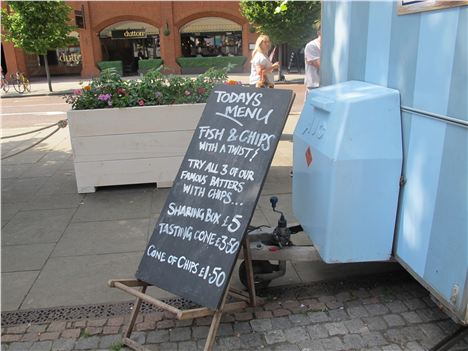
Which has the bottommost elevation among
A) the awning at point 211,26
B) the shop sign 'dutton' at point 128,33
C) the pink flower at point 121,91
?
the pink flower at point 121,91

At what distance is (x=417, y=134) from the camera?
8.30 feet

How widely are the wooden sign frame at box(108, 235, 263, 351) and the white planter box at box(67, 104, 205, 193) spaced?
273cm

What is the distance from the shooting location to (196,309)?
255 cm

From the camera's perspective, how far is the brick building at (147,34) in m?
28.5

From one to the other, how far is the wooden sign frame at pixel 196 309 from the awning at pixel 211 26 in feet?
93.5

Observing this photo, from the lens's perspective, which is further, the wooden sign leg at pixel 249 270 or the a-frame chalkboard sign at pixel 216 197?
the wooden sign leg at pixel 249 270

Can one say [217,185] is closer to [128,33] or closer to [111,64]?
[111,64]

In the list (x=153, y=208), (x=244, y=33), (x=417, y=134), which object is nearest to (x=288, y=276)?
(x=417, y=134)

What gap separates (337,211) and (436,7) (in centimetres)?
124

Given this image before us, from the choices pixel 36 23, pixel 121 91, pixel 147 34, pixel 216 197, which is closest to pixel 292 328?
pixel 216 197

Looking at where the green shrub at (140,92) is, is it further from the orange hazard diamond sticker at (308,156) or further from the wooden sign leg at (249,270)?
the wooden sign leg at (249,270)

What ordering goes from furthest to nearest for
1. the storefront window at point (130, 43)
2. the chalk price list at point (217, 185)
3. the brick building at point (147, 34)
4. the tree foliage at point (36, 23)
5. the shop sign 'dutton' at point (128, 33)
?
the shop sign 'dutton' at point (128, 33)
the storefront window at point (130, 43)
the brick building at point (147, 34)
the tree foliage at point (36, 23)
the chalk price list at point (217, 185)

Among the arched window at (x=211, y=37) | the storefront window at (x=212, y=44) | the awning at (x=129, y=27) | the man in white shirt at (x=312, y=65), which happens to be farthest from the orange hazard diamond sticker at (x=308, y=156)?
the awning at (x=129, y=27)

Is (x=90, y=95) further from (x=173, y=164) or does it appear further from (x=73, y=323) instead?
(x=73, y=323)
